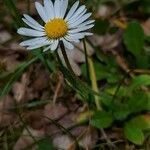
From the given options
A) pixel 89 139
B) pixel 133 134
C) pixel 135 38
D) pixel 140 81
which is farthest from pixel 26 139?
pixel 135 38

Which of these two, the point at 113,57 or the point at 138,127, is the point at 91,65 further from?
the point at 138,127

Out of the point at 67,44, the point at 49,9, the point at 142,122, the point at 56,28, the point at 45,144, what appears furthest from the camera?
the point at 142,122

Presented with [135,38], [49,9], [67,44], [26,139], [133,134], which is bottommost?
[133,134]

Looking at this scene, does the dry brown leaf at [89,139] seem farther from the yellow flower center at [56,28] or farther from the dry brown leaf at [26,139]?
the yellow flower center at [56,28]

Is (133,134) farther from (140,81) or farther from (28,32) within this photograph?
(28,32)

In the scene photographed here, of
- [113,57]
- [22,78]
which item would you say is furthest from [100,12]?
[22,78]

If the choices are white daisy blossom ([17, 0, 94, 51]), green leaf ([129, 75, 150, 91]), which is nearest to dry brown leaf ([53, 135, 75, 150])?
green leaf ([129, 75, 150, 91])

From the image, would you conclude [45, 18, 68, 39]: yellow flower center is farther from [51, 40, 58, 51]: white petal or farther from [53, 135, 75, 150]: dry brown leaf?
[53, 135, 75, 150]: dry brown leaf
